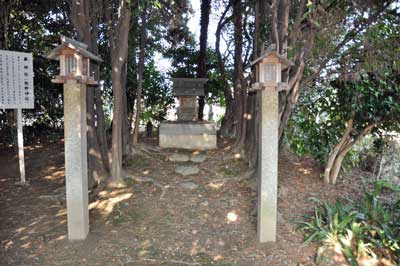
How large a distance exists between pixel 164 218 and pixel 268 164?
1.98 m

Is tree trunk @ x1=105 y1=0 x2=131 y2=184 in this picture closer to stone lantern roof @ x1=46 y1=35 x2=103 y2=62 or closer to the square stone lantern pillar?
the square stone lantern pillar

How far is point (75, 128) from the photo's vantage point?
4.25 m

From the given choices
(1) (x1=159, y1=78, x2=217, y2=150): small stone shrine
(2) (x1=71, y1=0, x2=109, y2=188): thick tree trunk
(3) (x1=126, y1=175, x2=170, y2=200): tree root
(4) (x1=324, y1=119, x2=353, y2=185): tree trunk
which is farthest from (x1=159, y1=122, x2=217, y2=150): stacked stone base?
(4) (x1=324, y1=119, x2=353, y2=185): tree trunk

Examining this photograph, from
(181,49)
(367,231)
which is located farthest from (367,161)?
(181,49)

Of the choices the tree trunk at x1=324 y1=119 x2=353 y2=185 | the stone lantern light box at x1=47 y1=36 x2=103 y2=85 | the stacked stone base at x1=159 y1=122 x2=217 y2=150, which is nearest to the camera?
the stone lantern light box at x1=47 y1=36 x2=103 y2=85

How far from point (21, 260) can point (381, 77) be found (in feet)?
19.0

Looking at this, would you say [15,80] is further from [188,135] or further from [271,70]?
[271,70]

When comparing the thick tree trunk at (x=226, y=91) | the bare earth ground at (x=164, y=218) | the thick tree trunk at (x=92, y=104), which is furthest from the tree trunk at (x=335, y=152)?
the thick tree trunk at (x=92, y=104)

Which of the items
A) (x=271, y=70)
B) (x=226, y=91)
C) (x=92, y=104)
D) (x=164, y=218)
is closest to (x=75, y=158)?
(x=164, y=218)

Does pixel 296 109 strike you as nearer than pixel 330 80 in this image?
No

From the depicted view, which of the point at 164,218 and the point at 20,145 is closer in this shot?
the point at 164,218

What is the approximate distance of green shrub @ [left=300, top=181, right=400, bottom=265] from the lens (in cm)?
409

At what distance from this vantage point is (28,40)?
381 inches

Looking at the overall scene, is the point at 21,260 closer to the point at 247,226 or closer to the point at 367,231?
the point at 247,226
